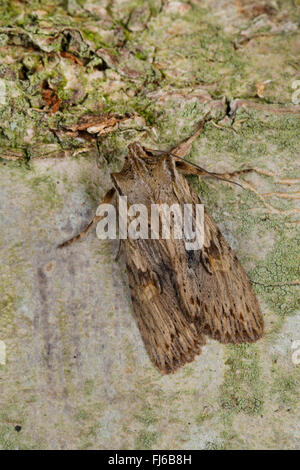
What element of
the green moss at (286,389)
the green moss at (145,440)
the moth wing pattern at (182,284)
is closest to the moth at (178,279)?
the moth wing pattern at (182,284)

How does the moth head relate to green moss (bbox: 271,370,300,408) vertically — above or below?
above

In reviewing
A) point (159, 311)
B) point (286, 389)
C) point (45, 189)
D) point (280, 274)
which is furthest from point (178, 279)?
point (45, 189)

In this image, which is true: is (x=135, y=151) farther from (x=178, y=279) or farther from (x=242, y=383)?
(x=242, y=383)

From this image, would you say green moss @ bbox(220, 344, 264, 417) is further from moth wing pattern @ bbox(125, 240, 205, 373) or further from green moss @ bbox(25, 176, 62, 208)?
green moss @ bbox(25, 176, 62, 208)

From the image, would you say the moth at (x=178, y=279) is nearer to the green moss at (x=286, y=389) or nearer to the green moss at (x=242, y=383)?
the green moss at (x=242, y=383)

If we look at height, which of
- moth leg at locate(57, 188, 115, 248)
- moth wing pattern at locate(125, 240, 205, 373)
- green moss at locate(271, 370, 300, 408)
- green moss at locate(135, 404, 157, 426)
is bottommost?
green moss at locate(135, 404, 157, 426)

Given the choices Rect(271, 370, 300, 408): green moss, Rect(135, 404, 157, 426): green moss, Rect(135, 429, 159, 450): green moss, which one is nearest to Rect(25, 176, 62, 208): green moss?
Rect(135, 404, 157, 426): green moss
